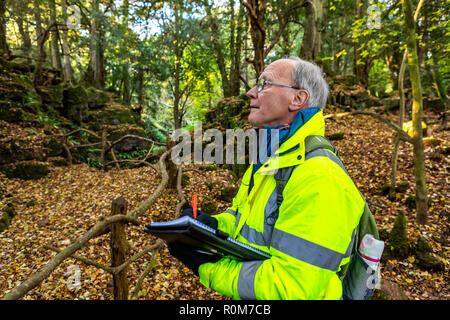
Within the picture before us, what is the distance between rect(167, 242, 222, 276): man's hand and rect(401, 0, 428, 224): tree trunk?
18.1ft

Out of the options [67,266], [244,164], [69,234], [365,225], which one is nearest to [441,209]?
[244,164]

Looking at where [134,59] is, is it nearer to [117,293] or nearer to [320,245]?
[117,293]

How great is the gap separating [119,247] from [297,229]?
183 cm

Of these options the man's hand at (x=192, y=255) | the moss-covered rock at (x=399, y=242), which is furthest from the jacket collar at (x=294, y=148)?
the moss-covered rock at (x=399, y=242)

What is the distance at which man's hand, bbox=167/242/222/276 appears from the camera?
1.45m

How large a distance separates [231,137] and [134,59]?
1202 cm

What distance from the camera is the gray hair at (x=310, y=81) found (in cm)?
179

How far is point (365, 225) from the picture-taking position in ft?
4.85

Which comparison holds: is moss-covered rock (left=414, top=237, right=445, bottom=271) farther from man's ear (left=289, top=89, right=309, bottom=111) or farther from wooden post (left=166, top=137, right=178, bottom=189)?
wooden post (left=166, top=137, right=178, bottom=189)

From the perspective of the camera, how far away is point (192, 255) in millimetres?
1464

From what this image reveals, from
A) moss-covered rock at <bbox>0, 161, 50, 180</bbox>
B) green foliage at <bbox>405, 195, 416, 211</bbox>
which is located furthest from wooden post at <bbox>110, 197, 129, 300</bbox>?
moss-covered rock at <bbox>0, 161, 50, 180</bbox>

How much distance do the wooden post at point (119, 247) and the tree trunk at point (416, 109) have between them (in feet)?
19.3

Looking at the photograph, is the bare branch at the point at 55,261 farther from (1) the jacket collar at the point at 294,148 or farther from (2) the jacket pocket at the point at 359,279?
(2) the jacket pocket at the point at 359,279

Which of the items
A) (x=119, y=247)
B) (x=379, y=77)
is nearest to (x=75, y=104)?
(x=119, y=247)
